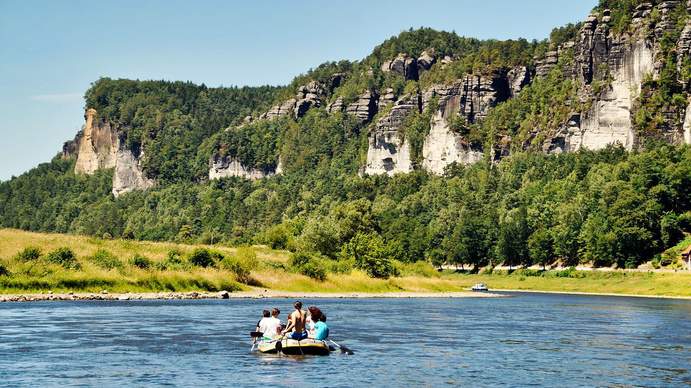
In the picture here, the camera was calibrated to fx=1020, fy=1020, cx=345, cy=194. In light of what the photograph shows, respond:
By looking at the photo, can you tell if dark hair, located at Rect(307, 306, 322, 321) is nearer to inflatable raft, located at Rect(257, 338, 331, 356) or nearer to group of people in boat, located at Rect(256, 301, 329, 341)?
group of people in boat, located at Rect(256, 301, 329, 341)

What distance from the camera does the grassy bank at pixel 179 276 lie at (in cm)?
10025

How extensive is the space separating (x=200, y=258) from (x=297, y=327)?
209 ft

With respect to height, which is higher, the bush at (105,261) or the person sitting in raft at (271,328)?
the bush at (105,261)

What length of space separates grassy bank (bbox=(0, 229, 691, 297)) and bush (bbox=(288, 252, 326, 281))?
1051 mm

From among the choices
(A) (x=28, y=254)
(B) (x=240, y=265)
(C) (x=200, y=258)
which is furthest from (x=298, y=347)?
(B) (x=240, y=265)

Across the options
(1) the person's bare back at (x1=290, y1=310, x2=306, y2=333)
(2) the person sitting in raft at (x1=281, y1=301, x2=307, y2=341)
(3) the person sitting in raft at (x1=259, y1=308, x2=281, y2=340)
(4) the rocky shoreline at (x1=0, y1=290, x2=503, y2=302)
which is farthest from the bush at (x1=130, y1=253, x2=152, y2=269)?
(1) the person's bare back at (x1=290, y1=310, x2=306, y2=333)

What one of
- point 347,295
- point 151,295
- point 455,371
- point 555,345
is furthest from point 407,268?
point 455,371

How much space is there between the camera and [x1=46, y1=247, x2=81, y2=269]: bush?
332 feet

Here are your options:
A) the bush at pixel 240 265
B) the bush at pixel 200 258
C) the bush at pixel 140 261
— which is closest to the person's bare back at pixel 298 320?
the bush at pixel 140 261

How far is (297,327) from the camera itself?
5525cm

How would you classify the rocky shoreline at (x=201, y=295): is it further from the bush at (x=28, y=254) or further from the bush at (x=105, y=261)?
the bush at (x=28, y=254)

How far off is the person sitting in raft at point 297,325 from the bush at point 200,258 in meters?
62.8

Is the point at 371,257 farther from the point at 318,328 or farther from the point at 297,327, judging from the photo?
the point at 297,327

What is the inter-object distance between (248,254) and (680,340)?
64907 millimetres
